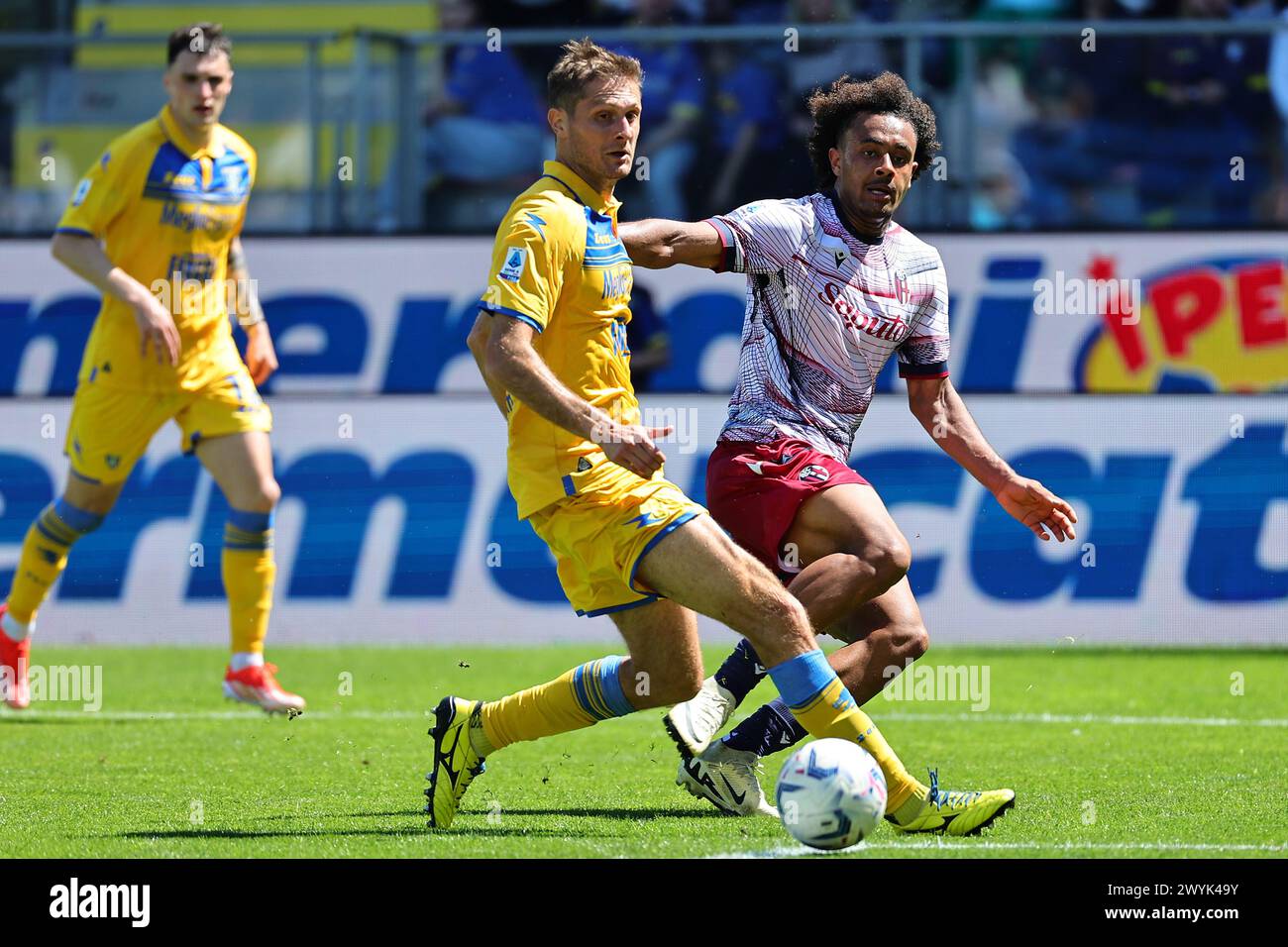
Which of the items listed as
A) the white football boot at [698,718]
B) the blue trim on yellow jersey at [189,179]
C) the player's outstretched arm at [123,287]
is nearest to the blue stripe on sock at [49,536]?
the player's outstretched arm at [123,287]

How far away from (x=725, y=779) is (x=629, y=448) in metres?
1.40

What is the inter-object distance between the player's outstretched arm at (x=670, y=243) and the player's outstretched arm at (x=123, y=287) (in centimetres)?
271

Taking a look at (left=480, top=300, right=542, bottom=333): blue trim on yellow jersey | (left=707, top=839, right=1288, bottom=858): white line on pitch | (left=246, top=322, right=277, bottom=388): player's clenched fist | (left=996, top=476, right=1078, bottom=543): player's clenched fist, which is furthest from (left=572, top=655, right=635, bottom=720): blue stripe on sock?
(left=246, top=322, right=277, bottom=388): player's clenched fist

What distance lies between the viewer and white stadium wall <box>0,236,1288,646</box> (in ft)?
35.7

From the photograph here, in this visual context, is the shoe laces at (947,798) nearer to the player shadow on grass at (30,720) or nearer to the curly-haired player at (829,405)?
the curly-haired player at (829,405)

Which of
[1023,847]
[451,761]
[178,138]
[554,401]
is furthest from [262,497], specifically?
[1023,847]

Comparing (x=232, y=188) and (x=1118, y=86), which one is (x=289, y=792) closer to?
(x=232, y=188)

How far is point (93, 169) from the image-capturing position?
26.7 ft

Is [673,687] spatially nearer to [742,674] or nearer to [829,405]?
[742,674]

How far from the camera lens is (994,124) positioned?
12.0m

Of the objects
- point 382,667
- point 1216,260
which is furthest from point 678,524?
point 1216,260

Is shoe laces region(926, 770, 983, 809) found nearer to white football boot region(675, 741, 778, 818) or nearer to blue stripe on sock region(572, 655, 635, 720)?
white football boot region(675, 741, 778, 818)

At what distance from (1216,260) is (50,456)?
6.92 meters

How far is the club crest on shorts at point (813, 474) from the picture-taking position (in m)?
5.81
